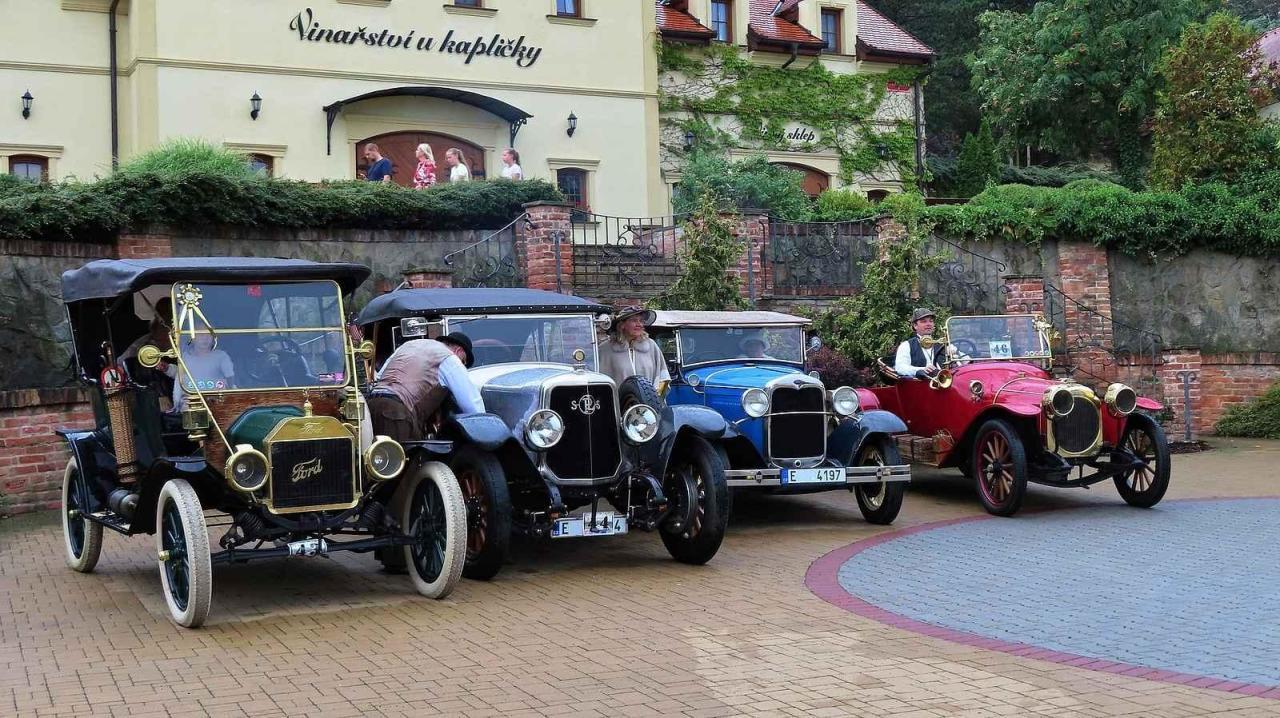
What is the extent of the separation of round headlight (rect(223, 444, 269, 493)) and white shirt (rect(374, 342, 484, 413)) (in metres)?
1.71

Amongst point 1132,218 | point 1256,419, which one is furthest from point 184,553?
point 1132,218

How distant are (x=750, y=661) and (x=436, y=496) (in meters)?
2.57

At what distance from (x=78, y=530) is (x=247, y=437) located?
2501 mm

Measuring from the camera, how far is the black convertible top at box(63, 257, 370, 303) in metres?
8.38

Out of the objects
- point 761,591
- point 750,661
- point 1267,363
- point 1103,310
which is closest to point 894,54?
point 1103,310

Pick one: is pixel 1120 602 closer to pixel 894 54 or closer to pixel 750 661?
pixel 750 661

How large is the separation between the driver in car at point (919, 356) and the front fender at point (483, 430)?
5.40m

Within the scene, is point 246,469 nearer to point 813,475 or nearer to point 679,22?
Result: point 813,475

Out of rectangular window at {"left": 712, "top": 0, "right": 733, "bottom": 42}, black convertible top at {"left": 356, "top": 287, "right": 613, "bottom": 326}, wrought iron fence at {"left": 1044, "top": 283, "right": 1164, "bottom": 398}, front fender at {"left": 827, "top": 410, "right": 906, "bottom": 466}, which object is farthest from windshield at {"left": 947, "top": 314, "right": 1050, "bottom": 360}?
rectangular window at {"left": 712, "top": 0, "right": 733, "bottom": 42}

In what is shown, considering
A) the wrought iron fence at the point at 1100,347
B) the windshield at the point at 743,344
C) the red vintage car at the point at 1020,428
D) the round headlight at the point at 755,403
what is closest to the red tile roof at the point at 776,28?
the wrought iron fence at the point at 1100,347

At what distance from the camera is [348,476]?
8.20m

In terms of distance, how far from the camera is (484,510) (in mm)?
8969

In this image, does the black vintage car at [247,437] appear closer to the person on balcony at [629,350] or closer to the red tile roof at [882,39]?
the person on balcony at [629,350]

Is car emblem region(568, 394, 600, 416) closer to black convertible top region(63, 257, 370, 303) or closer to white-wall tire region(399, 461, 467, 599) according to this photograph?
white-wall tire region(399, 461, 467, 599)
